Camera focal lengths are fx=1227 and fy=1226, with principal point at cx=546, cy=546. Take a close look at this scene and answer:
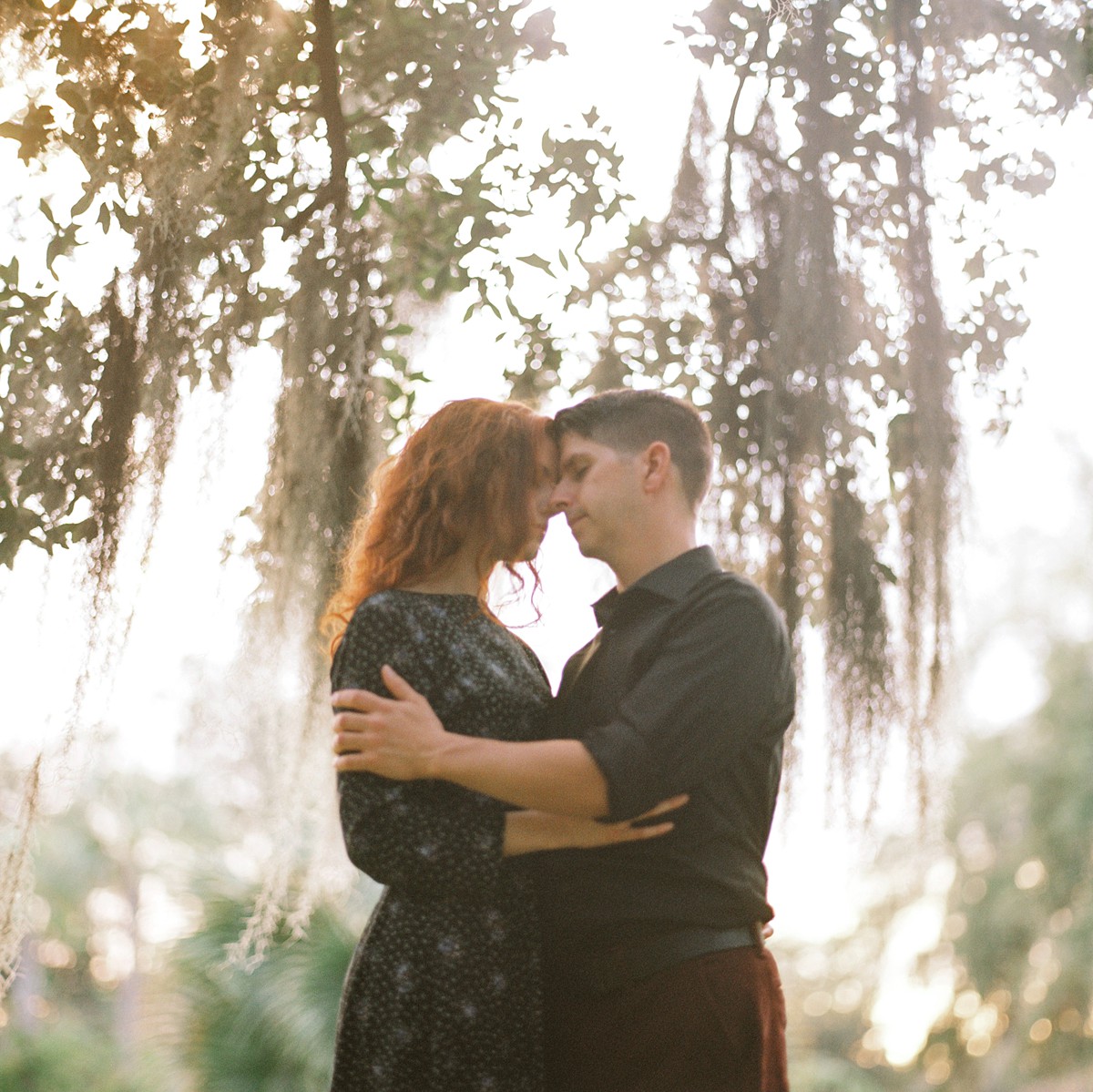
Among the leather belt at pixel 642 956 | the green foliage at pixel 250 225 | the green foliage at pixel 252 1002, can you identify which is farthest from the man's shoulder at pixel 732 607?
the green foliage at pixel 252 1002

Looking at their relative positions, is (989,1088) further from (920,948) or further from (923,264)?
(923,264)

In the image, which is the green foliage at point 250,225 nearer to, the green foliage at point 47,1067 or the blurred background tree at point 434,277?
the blurred background tree at point 434,277

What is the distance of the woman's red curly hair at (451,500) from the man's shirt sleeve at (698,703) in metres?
0.28

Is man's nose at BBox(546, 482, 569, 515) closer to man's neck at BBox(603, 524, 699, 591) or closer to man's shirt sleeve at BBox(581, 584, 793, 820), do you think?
man's neck at BBox(603, 524, 699, 591)

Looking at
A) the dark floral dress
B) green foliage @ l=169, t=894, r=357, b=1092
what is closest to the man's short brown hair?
the dark floral dress

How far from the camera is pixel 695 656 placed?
4.81 ft

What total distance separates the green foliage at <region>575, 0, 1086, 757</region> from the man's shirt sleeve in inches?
28.3

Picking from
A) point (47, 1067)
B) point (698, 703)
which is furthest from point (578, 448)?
point (47, 1067)

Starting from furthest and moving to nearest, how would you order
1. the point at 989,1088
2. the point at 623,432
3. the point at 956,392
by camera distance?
the point at 989,1088
the point at 956,392
the point at 623,432

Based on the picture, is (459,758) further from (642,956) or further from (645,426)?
(645,426)

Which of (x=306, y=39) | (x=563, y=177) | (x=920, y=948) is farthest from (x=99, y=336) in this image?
(x=920, y=948)

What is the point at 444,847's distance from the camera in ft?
4.75

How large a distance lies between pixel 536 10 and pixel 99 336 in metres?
0.96

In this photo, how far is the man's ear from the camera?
1722 millimetres
